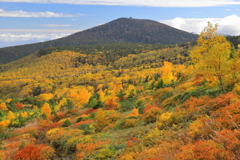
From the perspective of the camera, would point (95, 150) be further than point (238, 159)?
A: Yes

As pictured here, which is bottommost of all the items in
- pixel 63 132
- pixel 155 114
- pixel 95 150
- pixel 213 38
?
pixel 63 132

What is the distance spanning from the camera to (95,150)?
18.0 m

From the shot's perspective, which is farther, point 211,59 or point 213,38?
point 213,38

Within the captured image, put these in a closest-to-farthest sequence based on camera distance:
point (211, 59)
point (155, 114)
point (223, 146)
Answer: point (223, 146), point (211, 59), point (155, 114)

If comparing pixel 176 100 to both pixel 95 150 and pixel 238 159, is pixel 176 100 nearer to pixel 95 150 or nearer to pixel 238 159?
pixel 95 150

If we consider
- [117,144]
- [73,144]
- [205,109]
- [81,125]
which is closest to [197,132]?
[205,109]

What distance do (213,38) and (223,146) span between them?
75.1 ft

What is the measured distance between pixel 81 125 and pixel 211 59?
22476 mm

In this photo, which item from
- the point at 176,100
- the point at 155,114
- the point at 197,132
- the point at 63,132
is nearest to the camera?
the point at 197,132

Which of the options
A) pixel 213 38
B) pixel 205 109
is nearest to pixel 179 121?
pixel 205 109

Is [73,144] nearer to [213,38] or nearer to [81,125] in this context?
[81,125]

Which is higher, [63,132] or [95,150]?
[95,150]

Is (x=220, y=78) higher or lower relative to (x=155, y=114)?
higher

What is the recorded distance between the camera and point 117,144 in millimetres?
17641
